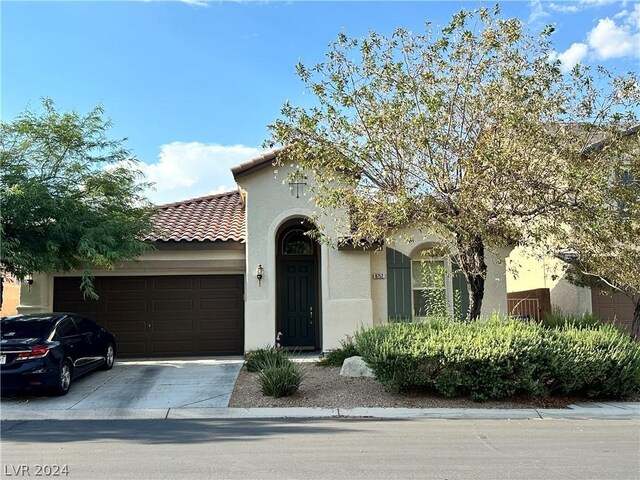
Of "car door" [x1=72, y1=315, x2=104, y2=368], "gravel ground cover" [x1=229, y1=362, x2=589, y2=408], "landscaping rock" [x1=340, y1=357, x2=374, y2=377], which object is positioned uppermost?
"car door" [x1=72, y1=315, x2=104, y2=368]

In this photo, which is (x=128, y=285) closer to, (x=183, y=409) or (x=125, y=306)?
(x=125, y=306)

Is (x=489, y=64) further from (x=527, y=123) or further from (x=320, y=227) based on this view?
(x=320, y=227)

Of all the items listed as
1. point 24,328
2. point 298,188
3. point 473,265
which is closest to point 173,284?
point 298,188

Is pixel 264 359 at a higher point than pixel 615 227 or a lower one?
lower

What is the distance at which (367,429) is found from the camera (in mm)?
8648

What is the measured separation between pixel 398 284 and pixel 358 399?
230 inches

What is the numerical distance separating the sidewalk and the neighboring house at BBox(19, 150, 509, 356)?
4979 millimetres

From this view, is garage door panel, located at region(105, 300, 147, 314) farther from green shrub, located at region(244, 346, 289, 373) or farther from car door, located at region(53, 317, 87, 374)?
green shrub, located at region(244, 346, 289, 373)

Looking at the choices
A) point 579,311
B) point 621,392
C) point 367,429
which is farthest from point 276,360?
point 579,311

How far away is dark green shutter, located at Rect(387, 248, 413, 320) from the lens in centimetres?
1578

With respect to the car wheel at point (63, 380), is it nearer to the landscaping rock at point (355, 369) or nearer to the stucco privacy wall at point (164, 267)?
the stucco privacy wall at point (164, 267)

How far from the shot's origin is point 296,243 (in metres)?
17.1

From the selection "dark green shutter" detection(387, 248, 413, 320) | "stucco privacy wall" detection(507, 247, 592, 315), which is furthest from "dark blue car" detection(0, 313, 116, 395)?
"stucco privacy wall" detection(507, 247, 592, 315)

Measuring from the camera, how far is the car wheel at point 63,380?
10555 millimetres
